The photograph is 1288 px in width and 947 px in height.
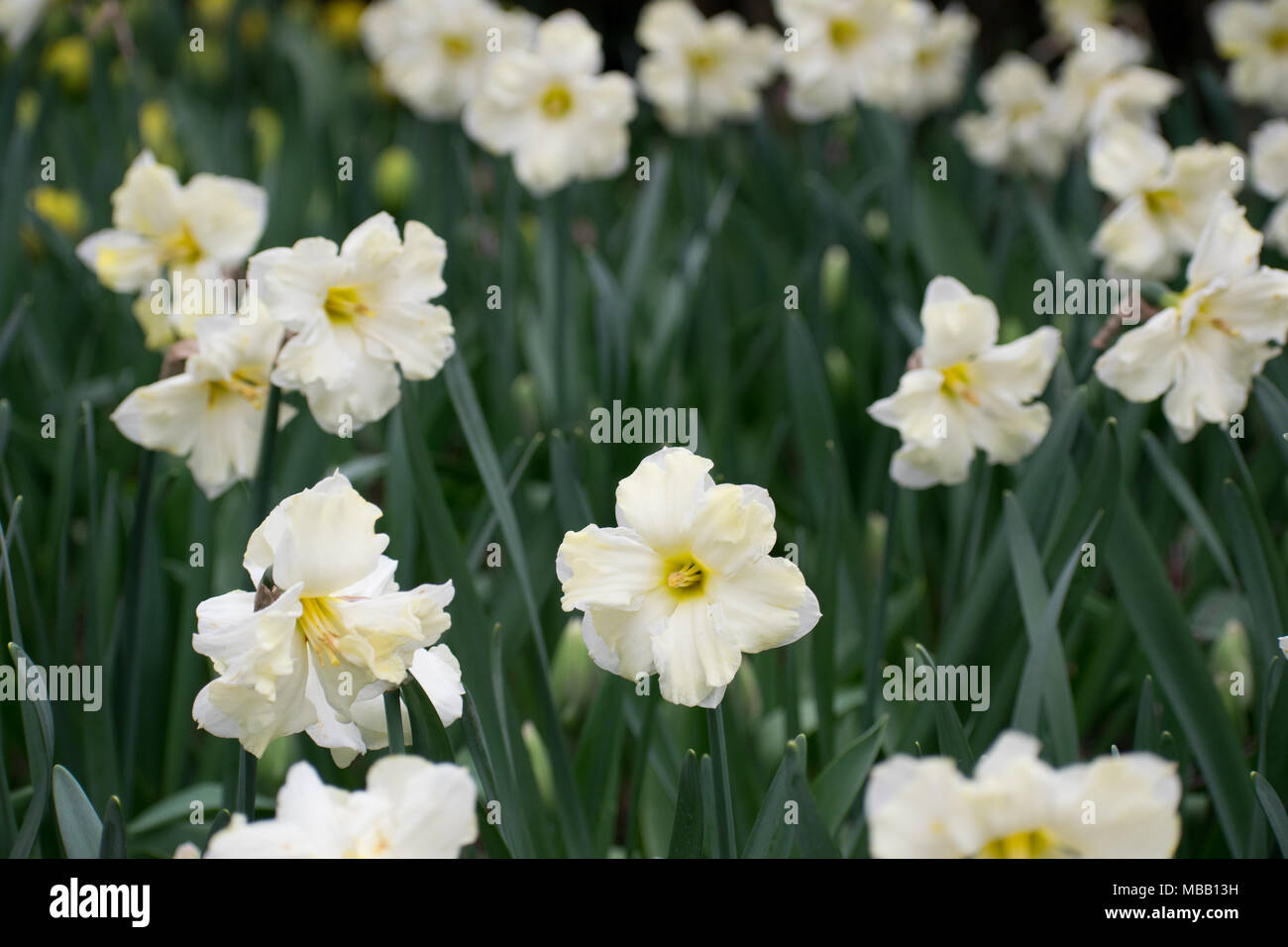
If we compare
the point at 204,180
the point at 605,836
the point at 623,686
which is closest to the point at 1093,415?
the point at 623,686

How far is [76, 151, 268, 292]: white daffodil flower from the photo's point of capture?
1654mm

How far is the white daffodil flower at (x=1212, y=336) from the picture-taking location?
1350 millimetres

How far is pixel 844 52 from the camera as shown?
2.63 meters

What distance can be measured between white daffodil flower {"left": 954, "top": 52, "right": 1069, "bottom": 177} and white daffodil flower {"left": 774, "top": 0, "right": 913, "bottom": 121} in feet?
1.16

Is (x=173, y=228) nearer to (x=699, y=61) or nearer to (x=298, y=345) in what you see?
(x=298, y=345)

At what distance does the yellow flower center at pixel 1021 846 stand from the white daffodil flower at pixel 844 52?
2093 mm

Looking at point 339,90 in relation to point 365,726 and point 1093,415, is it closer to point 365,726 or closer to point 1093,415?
point 1093,415

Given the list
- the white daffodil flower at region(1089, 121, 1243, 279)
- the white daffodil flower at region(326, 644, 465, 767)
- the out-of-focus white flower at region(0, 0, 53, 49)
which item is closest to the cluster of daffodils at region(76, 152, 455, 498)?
the white daffodil flower at region(326, 644, 465, 767)

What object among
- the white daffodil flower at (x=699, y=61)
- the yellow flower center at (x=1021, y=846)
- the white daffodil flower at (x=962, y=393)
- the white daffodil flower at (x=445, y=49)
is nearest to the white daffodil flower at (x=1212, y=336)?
the white daffodil flower at (x=962, y=393)

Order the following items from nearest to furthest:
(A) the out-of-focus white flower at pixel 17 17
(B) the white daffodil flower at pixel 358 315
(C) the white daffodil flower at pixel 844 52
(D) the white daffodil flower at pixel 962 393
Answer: (B) the white daffodil flower at pixel 358 315 < (D) the white daffodil flower at pixel 962 393 < (A) the out-of-focus white flower at pixel 17 17 < (C) the white daffodil flower at pixel 844 52

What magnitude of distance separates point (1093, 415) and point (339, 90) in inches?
128

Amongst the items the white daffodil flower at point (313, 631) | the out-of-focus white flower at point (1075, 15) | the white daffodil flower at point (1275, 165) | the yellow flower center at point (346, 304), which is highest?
the out-of-focus white flower at point (1075, 15)

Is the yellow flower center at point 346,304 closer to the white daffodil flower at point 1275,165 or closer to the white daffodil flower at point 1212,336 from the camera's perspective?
the white daffodil flower at point 1212,336

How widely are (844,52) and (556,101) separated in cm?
75
